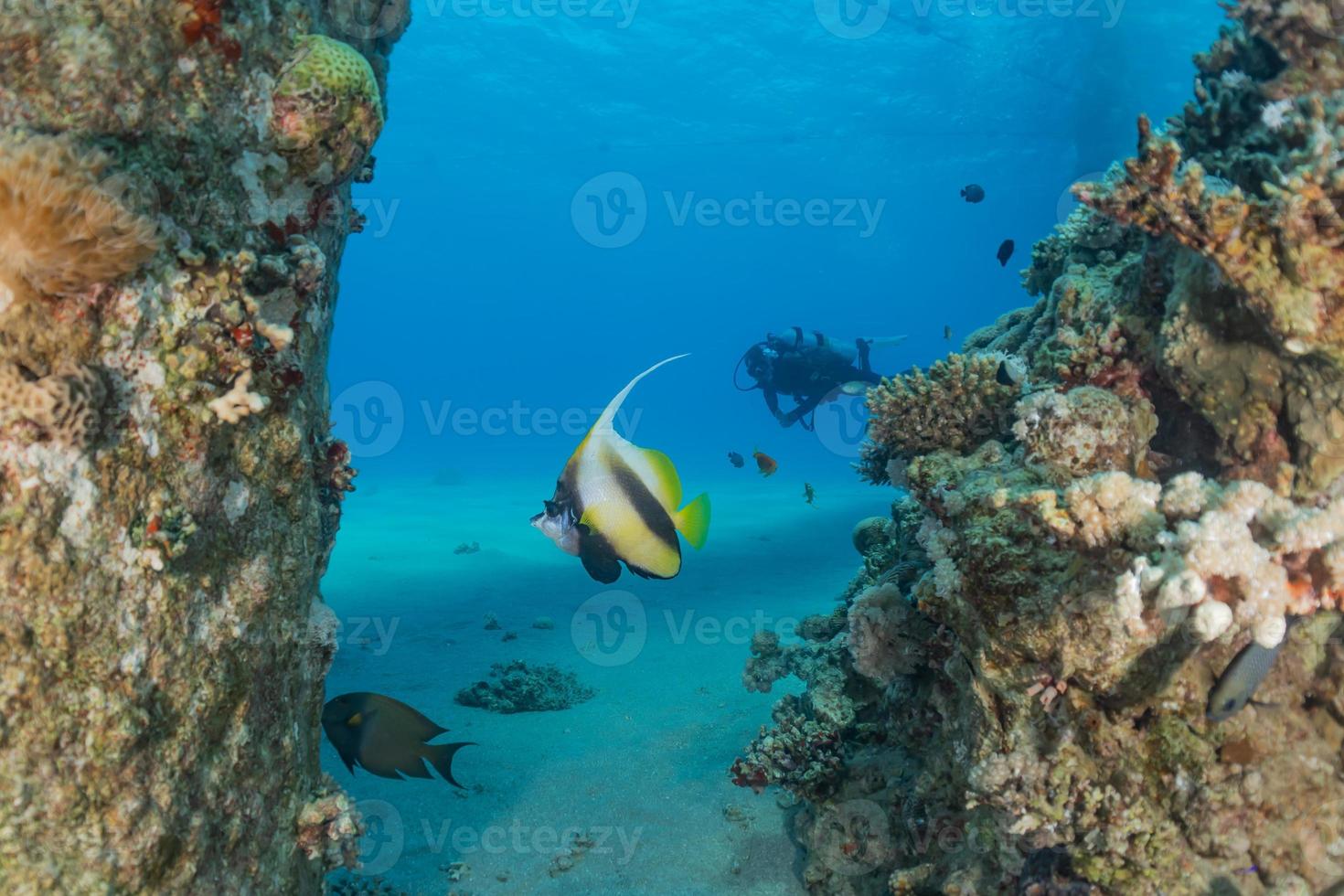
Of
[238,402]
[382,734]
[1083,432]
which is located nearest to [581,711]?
[382,734]

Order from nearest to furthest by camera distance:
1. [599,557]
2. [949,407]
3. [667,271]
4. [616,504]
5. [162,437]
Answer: [162,437] < [616,504] < [599,557] < [949,407] < [667,271]

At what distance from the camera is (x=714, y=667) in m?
9.58

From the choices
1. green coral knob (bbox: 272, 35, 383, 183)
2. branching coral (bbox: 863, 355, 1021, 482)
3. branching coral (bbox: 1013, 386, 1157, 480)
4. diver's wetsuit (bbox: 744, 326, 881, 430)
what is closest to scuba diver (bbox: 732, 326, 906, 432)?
diver's wetsuit (bbox: 744, 326, 881, 430)

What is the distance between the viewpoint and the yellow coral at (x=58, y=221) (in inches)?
80.0

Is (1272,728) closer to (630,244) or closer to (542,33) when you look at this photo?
(542,33)

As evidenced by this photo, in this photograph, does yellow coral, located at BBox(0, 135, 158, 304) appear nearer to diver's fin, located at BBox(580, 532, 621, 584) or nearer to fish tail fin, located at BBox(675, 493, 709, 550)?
diver's fin, located at BBox(580, 532, 621, 584)

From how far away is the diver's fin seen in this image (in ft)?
9.85

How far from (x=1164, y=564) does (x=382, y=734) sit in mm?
3879

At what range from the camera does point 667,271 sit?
5556 inches

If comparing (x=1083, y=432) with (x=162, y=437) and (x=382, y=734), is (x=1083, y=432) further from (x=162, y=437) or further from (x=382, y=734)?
(x=382, y=734)

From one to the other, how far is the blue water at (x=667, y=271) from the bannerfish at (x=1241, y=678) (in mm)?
3096

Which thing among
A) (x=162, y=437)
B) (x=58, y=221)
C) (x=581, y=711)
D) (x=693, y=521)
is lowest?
(x=581, y=711)

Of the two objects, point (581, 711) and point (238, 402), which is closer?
point (238, 402)

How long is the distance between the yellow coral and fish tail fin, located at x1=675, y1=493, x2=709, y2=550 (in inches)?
80.7
